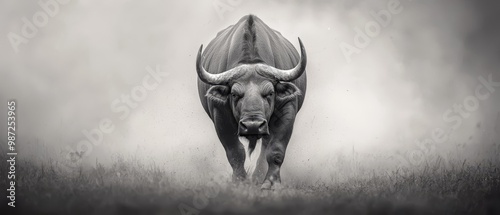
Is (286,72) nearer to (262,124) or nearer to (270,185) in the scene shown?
(262,124)

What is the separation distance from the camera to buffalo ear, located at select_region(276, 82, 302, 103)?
42.7 ft

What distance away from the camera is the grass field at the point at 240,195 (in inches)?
394

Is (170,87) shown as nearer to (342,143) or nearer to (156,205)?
(342,143)

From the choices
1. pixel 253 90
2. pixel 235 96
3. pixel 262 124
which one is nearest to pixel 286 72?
pixel 253 90

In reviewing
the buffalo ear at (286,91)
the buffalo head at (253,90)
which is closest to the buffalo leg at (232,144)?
the buffalo head at (253,90)

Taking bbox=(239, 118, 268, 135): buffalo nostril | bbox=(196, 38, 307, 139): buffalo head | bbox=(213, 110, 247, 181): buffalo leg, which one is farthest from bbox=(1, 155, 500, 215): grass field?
bbox=(213, 110, 247, 181): buffalo leg

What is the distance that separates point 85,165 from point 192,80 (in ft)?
15.5

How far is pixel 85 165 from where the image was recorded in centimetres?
1355

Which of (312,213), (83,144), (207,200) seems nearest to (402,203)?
(312,213)

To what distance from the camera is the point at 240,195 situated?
10.8m

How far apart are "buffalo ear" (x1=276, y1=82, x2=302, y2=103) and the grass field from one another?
126 centimetres

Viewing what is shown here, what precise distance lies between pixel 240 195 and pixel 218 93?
2.55 meters

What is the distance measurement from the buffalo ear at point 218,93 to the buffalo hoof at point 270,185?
1257 mm

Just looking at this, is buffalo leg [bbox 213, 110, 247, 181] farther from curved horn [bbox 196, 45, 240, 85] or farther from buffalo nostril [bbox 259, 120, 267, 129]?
buffalo nostril [bbox 259, 120, 267, 129]
